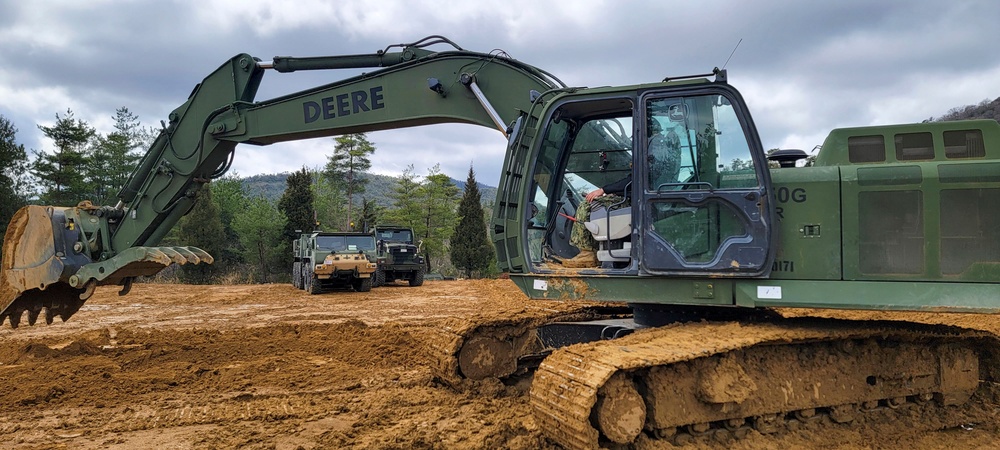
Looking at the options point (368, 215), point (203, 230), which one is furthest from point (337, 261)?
point (368, 215)

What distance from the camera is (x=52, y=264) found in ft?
19.8

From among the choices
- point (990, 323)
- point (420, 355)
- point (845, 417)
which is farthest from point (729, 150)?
point (990, 323)

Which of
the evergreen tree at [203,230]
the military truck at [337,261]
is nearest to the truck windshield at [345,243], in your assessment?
the military truck at [337,261]

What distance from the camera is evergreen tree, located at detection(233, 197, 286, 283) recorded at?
36.9 meters

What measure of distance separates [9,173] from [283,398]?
1505 inches

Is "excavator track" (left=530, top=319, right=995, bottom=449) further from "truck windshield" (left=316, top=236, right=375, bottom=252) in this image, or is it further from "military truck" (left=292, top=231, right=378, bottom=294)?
"truck windshield" (left=316, top=236, right=375, bottom=252)

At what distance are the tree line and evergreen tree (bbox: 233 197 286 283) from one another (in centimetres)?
6

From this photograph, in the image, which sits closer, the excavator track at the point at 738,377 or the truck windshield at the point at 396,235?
the excavator track at the point at 738,377

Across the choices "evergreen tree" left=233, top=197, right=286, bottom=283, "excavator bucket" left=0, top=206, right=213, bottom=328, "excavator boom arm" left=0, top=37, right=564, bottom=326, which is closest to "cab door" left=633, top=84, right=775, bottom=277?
"excavator boom arm" left=0, top=37, right=564, bottom=326

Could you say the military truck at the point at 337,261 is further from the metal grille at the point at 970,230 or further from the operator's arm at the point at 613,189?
the metal grille at the point at 970,230

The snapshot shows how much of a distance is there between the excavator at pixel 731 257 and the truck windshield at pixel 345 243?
1539 cm

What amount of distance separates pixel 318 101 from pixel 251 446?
12.0ft

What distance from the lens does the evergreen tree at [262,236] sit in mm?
36906

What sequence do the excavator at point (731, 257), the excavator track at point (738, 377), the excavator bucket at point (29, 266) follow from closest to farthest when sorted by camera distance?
the excavator track at point (738, 377)
the excavator at point (731, 257)
the excavator bucket at point (29, 266)
